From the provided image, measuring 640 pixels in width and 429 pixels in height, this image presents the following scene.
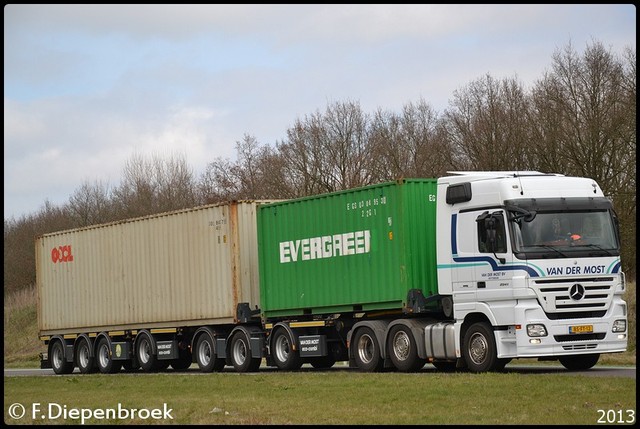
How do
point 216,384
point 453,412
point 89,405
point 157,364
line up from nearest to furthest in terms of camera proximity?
point 453,412 → point 89,405 → point 216,384 → point 157,364

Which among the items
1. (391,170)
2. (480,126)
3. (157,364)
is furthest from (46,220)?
(157,364)

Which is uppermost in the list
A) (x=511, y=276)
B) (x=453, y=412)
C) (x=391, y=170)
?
(x=391, y=170)

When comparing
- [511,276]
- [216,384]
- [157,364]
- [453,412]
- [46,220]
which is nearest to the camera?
[453,412]

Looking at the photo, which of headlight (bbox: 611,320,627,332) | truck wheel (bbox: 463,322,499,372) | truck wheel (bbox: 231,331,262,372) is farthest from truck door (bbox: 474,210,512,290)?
truck wheel (bbox: 231,331,262,372)

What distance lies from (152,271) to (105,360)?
10.5 feet

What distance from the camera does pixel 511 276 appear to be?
2033cm

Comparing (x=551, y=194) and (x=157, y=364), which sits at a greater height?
(x=551, y=194)

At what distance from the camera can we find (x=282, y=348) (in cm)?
2633

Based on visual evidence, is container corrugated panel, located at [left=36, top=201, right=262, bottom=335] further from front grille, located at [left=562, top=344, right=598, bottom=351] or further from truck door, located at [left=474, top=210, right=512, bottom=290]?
front grille, located at [left=562, top=344, right=598, bottom=351]

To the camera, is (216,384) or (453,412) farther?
(216,384)

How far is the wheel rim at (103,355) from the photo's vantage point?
3134 centimetres

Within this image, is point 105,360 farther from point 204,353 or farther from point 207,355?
point 207,355

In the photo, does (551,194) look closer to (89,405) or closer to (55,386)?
(89,405)

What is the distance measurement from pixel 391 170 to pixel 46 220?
31475 millimetres
